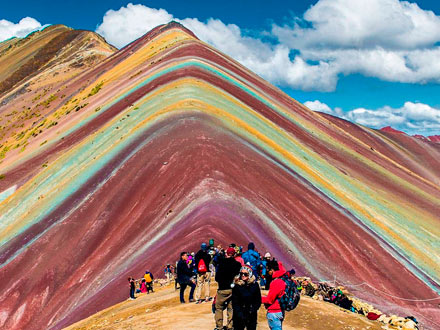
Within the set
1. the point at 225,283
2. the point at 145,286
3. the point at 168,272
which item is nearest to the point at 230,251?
the point at 225,283

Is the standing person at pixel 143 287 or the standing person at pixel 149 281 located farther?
the standing person at pixel 143 287

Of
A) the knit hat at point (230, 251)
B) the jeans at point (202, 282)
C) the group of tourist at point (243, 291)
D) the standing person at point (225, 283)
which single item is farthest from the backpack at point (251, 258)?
the standing person at point (225, 283)

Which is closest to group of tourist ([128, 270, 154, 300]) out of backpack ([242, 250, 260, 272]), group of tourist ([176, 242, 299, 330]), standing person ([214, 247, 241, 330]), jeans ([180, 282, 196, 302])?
jeans ([180, 282, 196, 302])

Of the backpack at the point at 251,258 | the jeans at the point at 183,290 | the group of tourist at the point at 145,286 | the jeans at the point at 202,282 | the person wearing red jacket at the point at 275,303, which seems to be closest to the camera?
the person wearing red jacket at the point at 275,303

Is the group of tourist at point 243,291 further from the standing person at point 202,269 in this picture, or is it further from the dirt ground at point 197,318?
the dirt ground at point 197,318

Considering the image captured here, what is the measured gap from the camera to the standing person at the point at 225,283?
951cm

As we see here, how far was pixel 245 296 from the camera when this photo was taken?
845 centimetres

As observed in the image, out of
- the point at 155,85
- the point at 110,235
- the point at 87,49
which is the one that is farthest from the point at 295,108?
the point at 87,49

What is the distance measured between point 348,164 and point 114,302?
3548 centimetres

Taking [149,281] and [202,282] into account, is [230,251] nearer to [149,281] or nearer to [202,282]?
[202,282]

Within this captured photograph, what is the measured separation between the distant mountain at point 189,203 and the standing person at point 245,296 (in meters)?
10.5

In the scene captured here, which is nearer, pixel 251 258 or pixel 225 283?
pixel 225 283

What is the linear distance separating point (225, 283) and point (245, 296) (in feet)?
3.76

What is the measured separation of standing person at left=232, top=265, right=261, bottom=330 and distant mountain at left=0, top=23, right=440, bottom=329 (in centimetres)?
1045
